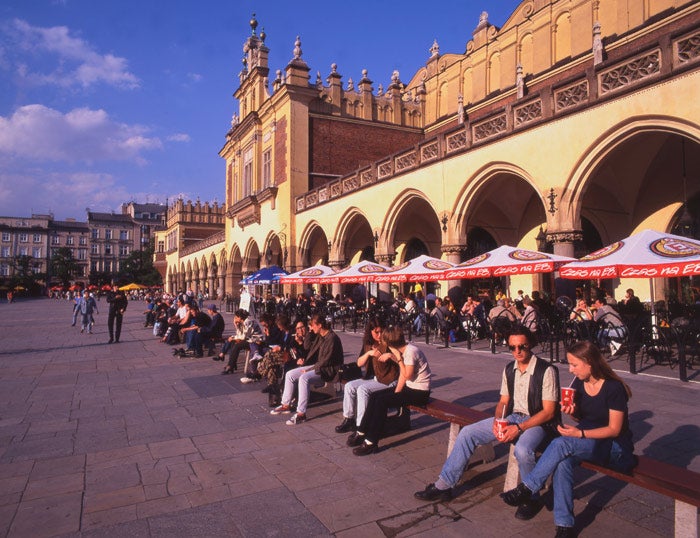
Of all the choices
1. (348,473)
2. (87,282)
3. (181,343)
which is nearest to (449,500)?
(348,473)

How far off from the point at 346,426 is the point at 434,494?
194 cm

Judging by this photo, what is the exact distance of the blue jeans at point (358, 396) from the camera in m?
5.10

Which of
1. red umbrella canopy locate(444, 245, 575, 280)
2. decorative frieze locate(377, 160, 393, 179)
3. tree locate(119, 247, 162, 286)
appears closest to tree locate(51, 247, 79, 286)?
tree locate(119, 247, 162, 286)

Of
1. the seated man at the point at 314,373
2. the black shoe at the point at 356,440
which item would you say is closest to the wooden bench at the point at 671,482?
the black shoe at the point at 356,440

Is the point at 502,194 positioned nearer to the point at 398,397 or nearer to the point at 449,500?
the point at 398,397

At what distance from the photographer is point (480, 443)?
3814mm

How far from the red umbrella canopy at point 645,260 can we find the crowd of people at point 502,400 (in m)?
3.55

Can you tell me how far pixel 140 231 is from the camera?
10775cm

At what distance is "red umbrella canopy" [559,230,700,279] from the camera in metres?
7.55

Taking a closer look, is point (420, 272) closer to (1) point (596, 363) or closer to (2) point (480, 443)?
(2) point (480, 443)

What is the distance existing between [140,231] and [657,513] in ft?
379

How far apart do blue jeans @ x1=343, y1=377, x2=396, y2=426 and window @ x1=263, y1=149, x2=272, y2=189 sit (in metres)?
24.2

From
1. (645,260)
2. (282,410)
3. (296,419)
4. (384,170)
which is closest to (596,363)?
(296,419)

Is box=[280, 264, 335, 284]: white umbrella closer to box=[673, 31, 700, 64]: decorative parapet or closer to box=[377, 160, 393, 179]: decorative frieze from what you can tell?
box=[377, 160, 393, 179]: decorative frieze
